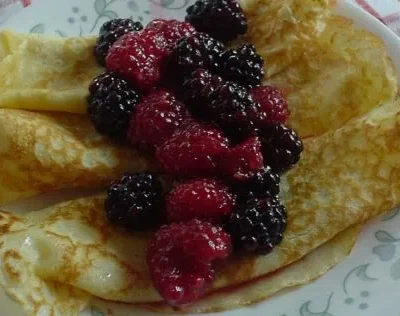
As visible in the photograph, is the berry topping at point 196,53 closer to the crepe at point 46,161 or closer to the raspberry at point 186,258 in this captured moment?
the crepe at point 46,161

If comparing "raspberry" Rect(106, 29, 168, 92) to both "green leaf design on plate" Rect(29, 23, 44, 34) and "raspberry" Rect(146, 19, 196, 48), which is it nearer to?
"raspberry" Rect(146, 19, 196, 48)

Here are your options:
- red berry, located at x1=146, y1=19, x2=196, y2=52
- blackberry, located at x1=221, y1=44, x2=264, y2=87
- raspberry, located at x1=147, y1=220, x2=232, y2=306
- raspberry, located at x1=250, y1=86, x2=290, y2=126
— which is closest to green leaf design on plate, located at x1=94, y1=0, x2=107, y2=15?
red berry, located at x1=146, y1=19, x2=196, y2=52

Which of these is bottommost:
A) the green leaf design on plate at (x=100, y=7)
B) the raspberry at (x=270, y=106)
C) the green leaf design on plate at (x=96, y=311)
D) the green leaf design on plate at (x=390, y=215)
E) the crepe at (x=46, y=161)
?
the green leaf design on plate at (x=96, y=311)

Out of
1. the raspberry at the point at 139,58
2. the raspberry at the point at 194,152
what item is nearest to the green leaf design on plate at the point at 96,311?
the raspberry at the point at 194,152

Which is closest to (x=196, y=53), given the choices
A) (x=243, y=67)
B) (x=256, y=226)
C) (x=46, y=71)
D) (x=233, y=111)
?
(x=243, y=67)

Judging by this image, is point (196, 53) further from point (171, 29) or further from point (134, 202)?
point (134, 202)

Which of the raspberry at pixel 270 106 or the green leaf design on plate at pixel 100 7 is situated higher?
the raspberry at pixel 270 106
